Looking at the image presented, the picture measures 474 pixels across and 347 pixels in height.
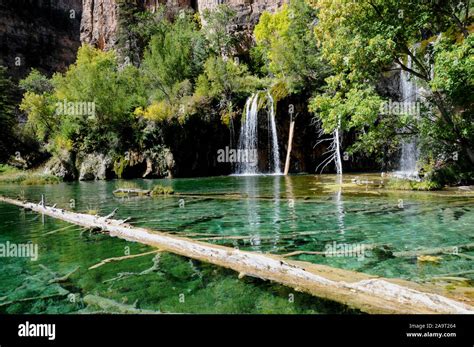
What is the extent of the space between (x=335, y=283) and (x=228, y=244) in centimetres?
397

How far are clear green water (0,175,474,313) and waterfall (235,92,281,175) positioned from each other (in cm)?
2310

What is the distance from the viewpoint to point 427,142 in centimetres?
1953

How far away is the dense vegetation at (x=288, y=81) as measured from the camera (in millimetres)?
15474

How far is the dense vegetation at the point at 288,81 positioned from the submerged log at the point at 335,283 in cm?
1028

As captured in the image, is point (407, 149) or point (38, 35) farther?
point (38, 35)

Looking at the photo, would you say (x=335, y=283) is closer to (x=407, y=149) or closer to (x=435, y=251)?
(x=435, y=251)

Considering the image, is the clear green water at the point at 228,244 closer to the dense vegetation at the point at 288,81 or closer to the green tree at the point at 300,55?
the dense vegetation at the point at 288,81

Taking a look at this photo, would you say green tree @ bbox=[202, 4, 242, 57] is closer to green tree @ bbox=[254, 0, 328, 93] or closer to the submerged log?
green tree @ bbox=[254, 0, 328, 93]

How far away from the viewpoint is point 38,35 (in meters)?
84.2

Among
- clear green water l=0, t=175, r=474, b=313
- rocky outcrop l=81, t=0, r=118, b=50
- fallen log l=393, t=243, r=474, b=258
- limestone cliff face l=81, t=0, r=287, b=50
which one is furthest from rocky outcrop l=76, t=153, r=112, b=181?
fallen log l=393, t=243, r=474, b=258

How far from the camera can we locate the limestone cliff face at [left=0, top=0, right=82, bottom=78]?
258ft

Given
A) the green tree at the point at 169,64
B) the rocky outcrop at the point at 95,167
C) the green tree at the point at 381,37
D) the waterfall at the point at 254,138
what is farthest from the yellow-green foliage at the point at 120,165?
the green tree at the point at 381,37

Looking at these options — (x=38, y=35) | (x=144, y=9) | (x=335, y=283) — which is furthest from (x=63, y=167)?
(x=38, y=35)
